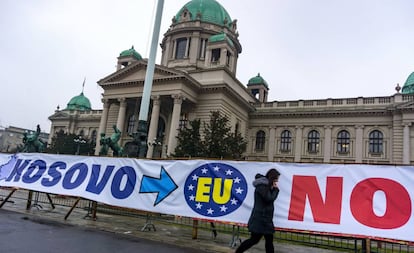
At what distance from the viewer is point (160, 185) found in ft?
30.3

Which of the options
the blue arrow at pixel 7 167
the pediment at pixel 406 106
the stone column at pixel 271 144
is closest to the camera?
the blue arrow at pixel 7 167

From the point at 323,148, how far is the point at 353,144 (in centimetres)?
348

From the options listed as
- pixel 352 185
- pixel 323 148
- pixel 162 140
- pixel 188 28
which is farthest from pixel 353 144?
pixel 352 185

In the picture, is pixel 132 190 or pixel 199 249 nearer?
pixel 199 249

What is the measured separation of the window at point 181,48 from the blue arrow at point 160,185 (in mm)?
42796

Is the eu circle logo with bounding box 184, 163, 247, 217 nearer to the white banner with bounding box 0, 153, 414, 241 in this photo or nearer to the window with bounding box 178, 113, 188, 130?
the white banner with bounding box 0, 153, 414, 241

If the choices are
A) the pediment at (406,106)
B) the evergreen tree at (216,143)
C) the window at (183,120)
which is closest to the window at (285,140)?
the pediment at (406,106)

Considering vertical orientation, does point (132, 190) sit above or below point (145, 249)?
above

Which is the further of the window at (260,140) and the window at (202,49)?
the window at (202,49)

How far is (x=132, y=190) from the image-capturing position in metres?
9.62

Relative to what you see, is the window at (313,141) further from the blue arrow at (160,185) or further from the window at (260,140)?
the blue arrow at (160,185)

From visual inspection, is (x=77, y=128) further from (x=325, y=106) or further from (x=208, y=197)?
(x=208, y=197)

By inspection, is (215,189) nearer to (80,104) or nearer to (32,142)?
(32,142)

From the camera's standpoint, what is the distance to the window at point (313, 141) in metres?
42.3
